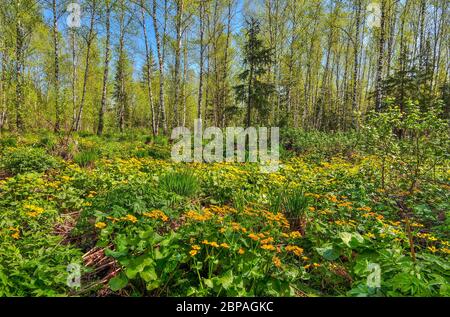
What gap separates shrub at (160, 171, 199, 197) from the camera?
14.1ft

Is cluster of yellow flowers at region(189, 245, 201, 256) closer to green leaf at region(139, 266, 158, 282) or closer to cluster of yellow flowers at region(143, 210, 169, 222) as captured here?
green leaf at region(139, 266, 158, 282)

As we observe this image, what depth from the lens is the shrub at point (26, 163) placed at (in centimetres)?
539

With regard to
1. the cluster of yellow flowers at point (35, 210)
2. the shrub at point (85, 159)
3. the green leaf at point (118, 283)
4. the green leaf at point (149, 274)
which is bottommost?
the green leaf at point (118, 283)

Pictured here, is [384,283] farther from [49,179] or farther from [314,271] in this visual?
[49,179]

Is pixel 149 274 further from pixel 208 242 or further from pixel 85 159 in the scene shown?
pixel 85 159

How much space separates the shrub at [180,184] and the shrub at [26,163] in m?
2.75

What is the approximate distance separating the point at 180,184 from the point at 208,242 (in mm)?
2029

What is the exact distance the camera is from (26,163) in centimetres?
540

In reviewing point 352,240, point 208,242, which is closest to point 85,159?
point 208,242

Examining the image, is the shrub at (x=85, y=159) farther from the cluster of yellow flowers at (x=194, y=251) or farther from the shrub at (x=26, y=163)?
the cluster of yellow flowers at (x=194, y=251)

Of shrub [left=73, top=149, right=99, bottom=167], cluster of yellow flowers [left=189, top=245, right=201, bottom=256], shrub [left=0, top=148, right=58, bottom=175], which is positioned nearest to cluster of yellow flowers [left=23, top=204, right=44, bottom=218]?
cluster of yellow flowers [left=189, top=245, right=201, bottom=256]

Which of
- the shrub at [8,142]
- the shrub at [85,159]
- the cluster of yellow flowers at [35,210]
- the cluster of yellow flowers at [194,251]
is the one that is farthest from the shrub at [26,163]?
the cluster of yellow flowers at [194,251]
